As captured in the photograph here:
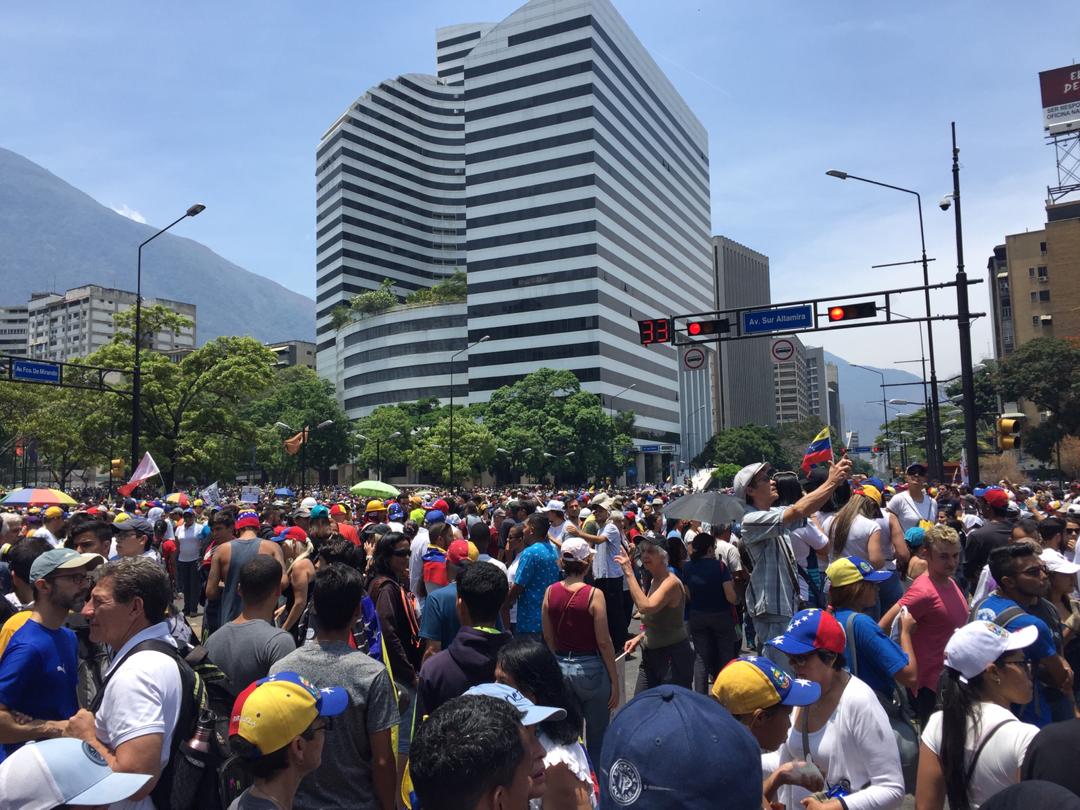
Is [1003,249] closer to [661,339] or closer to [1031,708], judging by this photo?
[661,339]

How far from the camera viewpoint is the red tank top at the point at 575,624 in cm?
553

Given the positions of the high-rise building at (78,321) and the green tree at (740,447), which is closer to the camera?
the green tree at (740,447)

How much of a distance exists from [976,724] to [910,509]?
7.32m

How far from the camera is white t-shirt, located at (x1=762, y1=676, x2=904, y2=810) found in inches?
125

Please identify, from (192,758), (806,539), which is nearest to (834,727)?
(192,758)

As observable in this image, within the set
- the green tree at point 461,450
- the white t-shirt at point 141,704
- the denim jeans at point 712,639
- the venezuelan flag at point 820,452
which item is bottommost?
the denim jeans at point 712,639

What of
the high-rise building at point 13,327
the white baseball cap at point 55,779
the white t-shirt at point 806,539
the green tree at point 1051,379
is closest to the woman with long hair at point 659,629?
the white t-shirt at point 806,539

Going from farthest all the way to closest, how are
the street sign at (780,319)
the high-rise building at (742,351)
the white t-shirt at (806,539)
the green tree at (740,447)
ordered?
the high-rise building at (742,351) < the green tree at (740,447) < the street sign at (780,319) < the white t-shirt at (806,539)

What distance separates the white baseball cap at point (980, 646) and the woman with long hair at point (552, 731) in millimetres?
1487

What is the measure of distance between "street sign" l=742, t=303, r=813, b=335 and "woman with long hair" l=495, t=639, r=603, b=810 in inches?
669

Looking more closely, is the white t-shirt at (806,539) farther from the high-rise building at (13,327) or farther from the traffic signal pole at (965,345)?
the high-rise building at (13,327)

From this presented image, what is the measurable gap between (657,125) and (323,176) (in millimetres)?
57658

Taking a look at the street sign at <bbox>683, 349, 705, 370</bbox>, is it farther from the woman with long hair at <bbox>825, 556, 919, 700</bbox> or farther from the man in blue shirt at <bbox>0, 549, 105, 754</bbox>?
the man in blue shirt at <bbox>0, 549, 105, 754</bbox>

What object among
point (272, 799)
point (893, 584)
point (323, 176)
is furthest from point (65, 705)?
point (323, 176)
